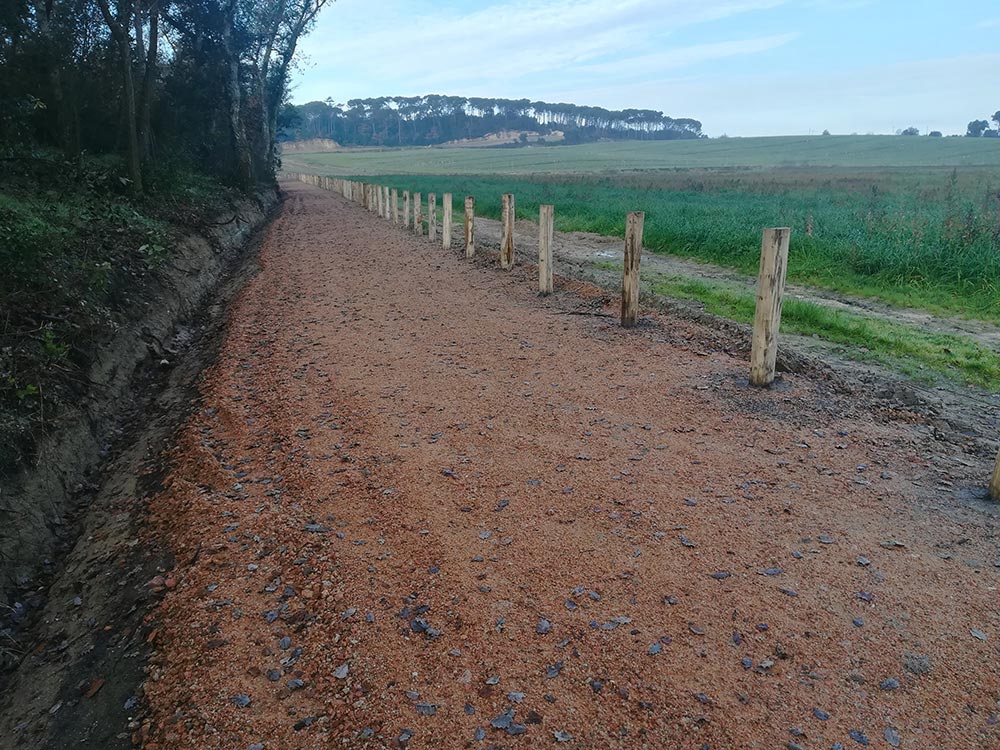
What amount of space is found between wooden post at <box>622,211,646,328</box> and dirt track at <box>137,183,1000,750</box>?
183 centimetres

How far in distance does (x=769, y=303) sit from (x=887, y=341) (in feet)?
7.90

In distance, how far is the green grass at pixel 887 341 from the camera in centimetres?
626

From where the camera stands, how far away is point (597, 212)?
20.2 m

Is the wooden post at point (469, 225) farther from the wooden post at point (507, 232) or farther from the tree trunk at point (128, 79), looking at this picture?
the tree trunk at point (128, 79)

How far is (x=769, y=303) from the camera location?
18.4 ft

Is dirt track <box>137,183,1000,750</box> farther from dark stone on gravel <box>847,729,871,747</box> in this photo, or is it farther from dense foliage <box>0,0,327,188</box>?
dense foliage <box>0,0,327,188</box>

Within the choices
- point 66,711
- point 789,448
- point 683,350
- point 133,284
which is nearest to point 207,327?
point 133,284

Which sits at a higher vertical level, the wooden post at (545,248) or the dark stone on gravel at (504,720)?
the wooden post at (545,248)

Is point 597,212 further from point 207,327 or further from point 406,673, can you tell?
point 406,673

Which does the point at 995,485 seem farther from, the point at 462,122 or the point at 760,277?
the point at 462,122

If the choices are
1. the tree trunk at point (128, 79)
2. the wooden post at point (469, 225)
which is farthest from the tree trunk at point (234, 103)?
the wooden post at point (469, 225)

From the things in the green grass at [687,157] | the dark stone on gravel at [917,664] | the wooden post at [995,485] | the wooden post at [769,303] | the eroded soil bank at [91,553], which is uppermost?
the green grass at [687,157]

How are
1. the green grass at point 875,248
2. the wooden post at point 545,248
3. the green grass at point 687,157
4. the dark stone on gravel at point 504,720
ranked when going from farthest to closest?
the green grass at point 687,157, the wooden post at point 545,248, the green grass at point 875,248, the dark stone on gravel at point 504,720

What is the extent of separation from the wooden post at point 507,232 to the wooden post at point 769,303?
6.85 metres
